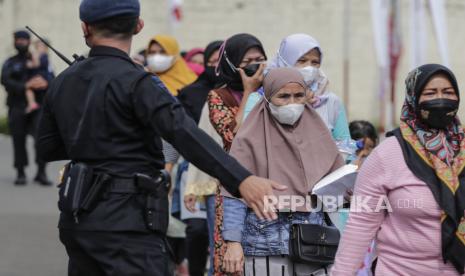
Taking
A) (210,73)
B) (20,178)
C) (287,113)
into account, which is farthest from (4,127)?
(287,113)

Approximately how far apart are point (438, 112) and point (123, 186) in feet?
4.40

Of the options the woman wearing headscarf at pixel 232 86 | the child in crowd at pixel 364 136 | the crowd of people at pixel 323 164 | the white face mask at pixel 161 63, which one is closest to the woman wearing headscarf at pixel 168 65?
the white face mask at pixel 161 63

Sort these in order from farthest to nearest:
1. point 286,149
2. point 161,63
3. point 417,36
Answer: point 417,36
point 161,63
point 286,149

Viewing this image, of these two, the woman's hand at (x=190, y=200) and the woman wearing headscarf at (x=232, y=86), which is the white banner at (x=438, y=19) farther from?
the woman wearing headscarf at (x=232, y=86)

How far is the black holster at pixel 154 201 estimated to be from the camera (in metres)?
4.37

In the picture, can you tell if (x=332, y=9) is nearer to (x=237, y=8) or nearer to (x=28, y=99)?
(x=237, y=8)

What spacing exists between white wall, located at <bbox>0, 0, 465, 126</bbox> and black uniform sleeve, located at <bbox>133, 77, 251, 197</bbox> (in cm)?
1979

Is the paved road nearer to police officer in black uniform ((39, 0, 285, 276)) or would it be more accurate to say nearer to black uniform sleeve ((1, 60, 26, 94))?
black uniform sleeve ((1, 60, 26, 94))

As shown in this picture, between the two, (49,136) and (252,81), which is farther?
(252,81)

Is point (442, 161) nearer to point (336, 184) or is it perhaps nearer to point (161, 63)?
point (336, 184)

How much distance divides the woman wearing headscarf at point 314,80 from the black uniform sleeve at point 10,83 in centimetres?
763

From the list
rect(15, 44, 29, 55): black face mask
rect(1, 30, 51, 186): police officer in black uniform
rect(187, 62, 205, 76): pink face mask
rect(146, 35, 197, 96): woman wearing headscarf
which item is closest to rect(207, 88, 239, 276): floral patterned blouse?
rect(146, 35, 197, 96): woman wearing headscarf

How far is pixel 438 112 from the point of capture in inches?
187

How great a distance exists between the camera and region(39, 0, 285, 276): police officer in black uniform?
168 inches
